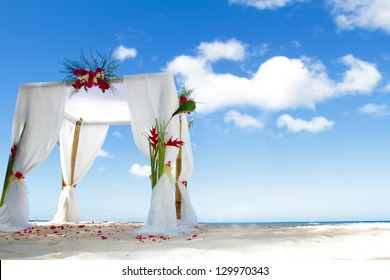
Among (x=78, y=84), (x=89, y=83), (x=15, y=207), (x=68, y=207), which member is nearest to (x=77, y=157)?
(x=68, y=207)

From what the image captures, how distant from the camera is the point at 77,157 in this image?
884cm

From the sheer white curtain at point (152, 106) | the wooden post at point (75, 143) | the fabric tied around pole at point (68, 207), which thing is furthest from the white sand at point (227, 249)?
the wooden post at point (75, 143)

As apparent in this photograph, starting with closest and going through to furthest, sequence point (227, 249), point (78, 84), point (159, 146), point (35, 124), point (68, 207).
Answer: point (227, 249) → point (159, 146) → point (78, 84) → point (35, 124) → point (68, 207)

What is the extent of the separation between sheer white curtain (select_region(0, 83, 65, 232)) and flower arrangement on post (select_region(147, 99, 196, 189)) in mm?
1865

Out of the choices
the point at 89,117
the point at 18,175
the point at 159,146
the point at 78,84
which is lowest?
the point at 18,175

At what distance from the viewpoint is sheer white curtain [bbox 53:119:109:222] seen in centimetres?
841

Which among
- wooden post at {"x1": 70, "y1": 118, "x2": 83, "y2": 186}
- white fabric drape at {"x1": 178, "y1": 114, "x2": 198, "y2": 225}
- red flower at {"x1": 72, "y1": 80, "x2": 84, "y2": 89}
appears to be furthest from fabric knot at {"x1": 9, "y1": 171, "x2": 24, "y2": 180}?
white fabric drape at {"x1": 178, "y1": 114, "x2": 198, "y2": 225}

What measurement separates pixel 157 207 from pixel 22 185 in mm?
2478

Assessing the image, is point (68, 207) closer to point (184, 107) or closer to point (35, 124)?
point (35, 124)

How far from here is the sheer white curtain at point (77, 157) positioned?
841 centimetres

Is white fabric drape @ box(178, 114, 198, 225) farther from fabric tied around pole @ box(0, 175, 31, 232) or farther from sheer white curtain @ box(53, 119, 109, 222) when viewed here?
fabric tied around pole @ box(0, 175, 31, 232)

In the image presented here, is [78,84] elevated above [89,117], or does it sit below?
above

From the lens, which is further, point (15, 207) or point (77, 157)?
point (77, 157)

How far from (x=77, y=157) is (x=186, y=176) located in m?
2.68
